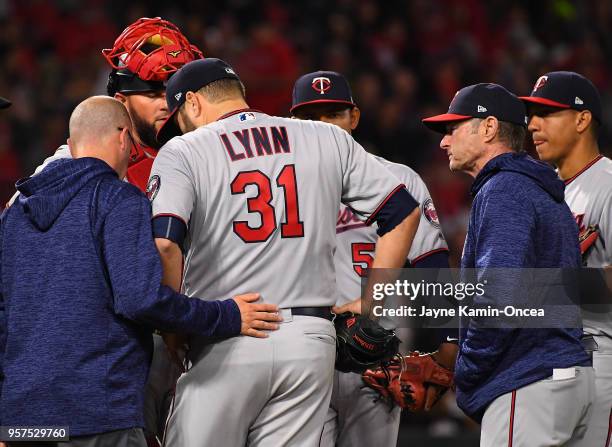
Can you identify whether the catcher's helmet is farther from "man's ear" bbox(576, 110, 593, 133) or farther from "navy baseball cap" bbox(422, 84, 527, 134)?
"man's ear" bbox(576, 110, 593, 133)

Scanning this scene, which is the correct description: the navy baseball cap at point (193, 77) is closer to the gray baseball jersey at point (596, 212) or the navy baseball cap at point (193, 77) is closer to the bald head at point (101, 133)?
the bald head at point (101, 133)

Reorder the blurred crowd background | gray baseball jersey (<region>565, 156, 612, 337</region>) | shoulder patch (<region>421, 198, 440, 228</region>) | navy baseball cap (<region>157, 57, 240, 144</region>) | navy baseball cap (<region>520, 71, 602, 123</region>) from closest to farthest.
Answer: navy baseball cap (<region>157, 57, 240, 144</region>) → gray baseball jersey (<region>565, 156, 612, 337</region>) → shoulder patch (<region>421, 198, 440, 228</region>) → navy baseball cap (<region>520, 71, 602, 123</region>) → the blurred crowd background

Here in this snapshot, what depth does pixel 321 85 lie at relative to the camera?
438 cm

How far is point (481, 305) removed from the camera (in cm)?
328

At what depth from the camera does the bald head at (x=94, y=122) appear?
304 cm

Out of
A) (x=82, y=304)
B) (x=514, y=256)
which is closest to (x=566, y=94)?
(x=514, y=256)

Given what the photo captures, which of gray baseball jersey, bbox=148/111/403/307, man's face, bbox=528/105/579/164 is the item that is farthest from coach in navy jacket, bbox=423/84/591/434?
man's face, bbox=528/105/579/164

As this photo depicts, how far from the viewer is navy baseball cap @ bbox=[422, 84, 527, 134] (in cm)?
372

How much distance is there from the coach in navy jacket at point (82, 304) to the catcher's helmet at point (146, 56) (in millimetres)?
1023

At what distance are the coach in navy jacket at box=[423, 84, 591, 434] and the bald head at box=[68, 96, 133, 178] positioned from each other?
1301 mm

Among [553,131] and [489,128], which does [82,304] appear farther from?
[553,131]

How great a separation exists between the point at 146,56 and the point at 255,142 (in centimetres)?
98

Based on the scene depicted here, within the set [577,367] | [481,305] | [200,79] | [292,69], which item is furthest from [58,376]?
[292,69]

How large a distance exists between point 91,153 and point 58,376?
0.74m
